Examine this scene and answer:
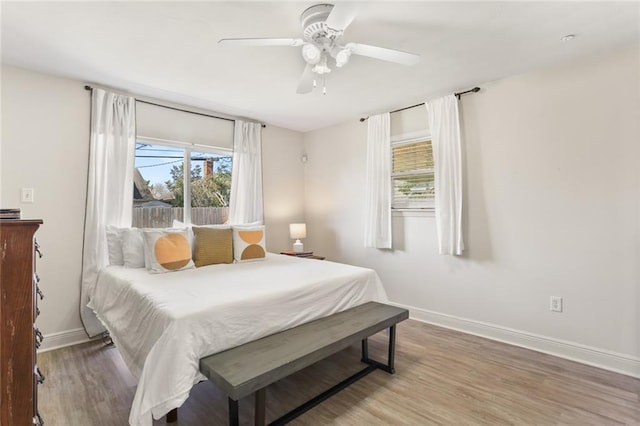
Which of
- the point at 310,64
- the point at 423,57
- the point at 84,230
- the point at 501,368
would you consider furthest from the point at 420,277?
the point at 84,230

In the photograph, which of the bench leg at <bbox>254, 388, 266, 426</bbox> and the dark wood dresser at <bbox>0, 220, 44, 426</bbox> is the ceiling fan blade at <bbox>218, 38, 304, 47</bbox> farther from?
the bench leg at <bbox>254, 388, 266, 426</bbox>

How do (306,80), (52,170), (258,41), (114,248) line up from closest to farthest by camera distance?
(258,41), (306,80), (52,170), (114,248)

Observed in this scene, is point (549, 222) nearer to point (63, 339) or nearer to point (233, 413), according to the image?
point (233, 413)

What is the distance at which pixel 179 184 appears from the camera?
3.66 meters

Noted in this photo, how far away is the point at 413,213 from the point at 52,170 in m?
3.53

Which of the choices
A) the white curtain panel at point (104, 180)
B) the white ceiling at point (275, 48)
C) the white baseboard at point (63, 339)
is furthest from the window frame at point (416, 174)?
the white baseboard at point (63, 339)

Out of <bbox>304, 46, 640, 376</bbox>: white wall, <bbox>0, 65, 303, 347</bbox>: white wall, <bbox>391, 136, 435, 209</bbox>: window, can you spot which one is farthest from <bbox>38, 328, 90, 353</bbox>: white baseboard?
<bbox>391, 136, 435, 209</bbox>: window

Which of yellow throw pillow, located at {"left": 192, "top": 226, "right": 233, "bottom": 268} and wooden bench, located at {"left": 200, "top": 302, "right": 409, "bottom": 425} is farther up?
yellow throw pillow, located at {"left": 192, "top": 226, "right": 233, "bottom": 268}

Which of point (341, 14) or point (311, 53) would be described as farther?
point (311, 53)

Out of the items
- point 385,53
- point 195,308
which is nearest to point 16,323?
point 195,308

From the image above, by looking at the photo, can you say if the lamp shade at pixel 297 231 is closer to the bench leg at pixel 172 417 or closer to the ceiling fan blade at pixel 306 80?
the ceiling fan blade at pixel 306 80

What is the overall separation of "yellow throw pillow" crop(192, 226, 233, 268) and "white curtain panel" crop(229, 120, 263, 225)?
2.55 feet

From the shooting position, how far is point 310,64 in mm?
2137

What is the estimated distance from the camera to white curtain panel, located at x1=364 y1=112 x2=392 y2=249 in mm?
3754
